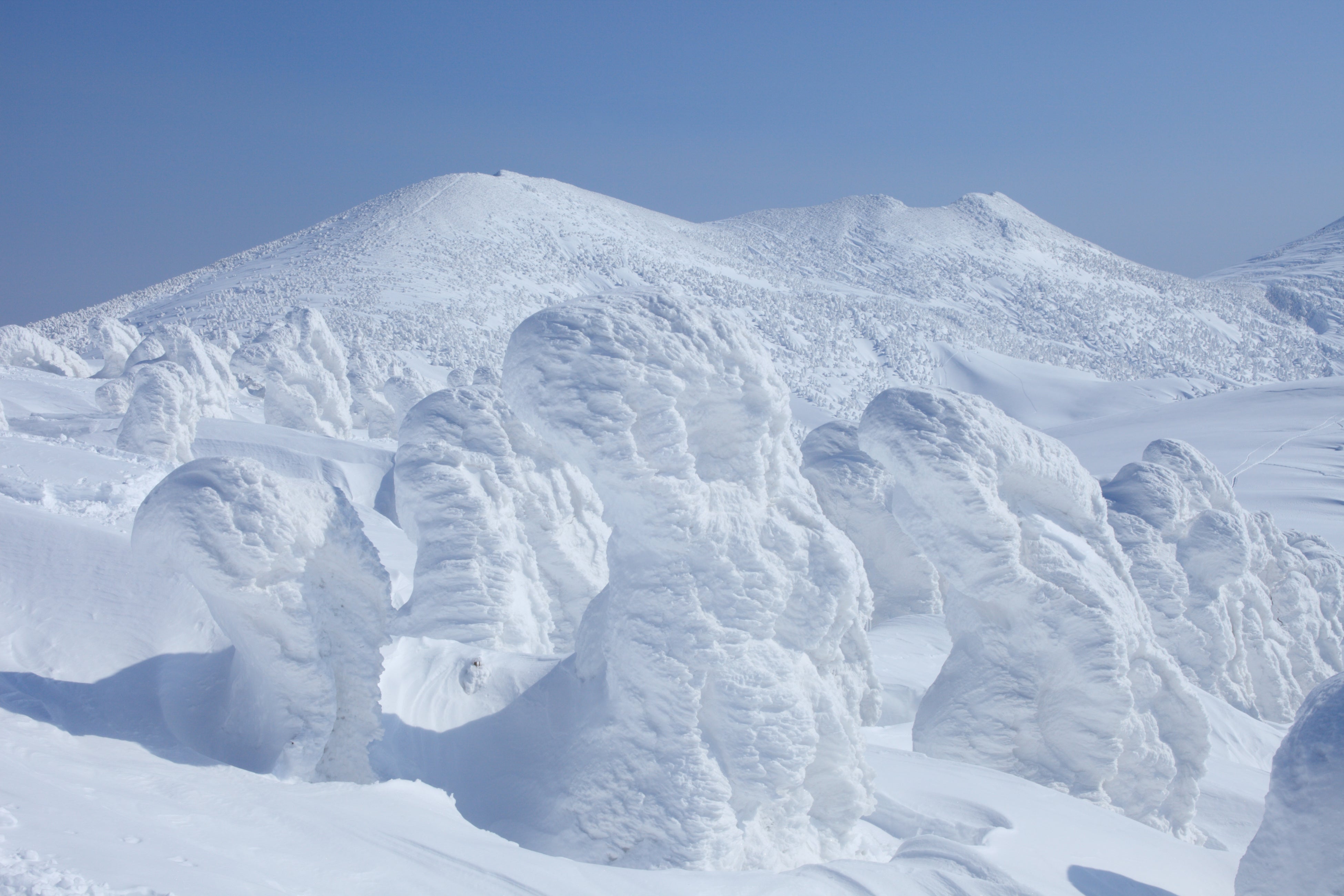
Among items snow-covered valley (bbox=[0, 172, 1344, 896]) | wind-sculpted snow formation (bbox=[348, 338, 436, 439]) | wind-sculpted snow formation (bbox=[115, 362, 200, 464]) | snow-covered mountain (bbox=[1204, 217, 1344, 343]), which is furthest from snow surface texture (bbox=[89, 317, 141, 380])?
snow-covered mountain (bbox=[1204, 217, 1344, 343])

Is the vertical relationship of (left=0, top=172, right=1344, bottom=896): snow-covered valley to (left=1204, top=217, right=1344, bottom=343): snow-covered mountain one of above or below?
below

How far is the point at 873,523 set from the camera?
509 inches

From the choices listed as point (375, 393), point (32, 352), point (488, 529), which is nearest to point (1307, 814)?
point (488, 529)

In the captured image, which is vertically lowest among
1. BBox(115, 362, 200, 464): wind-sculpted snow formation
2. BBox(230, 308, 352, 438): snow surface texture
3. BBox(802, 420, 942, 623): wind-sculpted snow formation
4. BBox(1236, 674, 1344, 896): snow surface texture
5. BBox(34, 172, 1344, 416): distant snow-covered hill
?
BBox(1236, 674, 1344, 896): snow surface texture

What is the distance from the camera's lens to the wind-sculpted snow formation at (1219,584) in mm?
11312

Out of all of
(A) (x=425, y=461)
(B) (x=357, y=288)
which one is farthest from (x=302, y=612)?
(B) (x=357, y=288)

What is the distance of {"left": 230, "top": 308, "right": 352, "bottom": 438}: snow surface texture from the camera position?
71.5 feet

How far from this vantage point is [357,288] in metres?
59.0

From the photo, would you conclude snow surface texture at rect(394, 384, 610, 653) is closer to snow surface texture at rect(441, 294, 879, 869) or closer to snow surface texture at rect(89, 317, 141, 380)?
snow surface texture at rect(441, 294, 879, 869)

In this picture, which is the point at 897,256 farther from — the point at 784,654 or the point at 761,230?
the point at 784,654

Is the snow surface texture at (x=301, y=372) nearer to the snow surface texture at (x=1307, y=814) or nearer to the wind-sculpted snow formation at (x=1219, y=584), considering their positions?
the wind-sculpted snow formation at (x=1219, y=584)

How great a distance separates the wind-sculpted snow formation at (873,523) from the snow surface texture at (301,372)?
44.7 ft

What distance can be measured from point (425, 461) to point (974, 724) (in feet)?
19.3

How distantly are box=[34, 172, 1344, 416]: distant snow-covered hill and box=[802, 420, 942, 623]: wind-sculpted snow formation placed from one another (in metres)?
32.5
